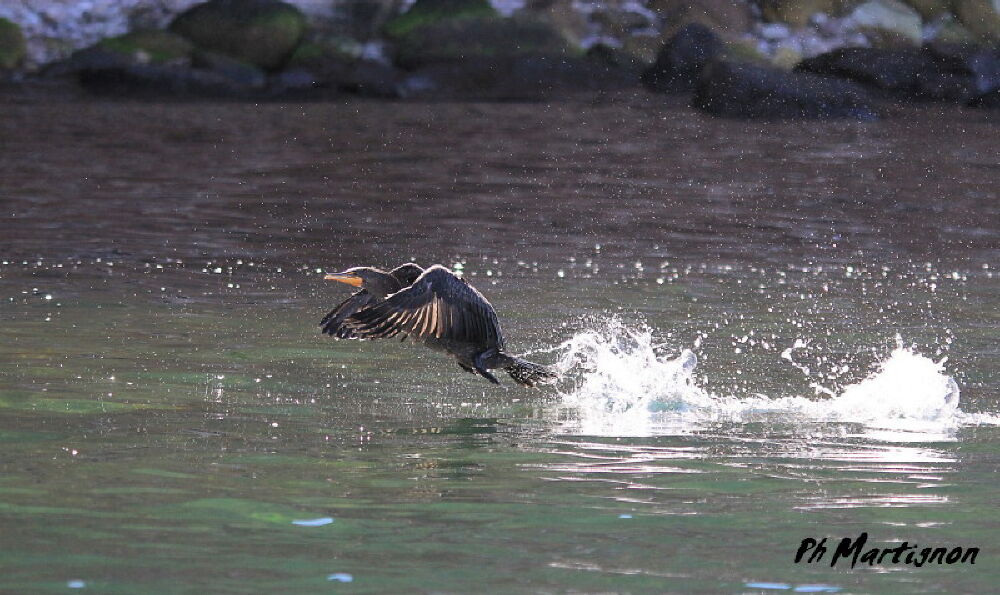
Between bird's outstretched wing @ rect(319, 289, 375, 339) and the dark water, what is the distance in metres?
0.45

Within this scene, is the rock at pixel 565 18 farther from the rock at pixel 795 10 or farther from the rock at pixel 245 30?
the rock at pixel 245 30

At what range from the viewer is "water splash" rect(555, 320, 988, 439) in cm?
993

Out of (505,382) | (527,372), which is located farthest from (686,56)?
(527,372)

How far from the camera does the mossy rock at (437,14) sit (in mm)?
34938

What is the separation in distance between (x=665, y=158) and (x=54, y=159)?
9968 millimetres

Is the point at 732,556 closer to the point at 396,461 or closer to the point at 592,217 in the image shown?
the point at 396,461

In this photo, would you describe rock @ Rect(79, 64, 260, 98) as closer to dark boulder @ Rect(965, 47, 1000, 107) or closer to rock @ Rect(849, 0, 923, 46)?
rock @ Rect(849, 0, 923, 46)

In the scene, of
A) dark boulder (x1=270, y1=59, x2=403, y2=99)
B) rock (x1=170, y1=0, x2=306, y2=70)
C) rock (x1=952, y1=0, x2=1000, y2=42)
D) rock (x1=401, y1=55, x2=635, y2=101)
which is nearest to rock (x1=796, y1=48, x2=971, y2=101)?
rock (x1=952, y1=0, x2=1000, y2=42)

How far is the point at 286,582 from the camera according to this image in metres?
6.40

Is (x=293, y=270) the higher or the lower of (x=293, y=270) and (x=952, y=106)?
the lower

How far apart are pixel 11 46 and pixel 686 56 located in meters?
14.6

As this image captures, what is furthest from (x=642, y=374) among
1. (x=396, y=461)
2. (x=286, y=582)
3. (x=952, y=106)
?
(x=952, y=106)

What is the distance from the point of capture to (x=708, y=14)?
37188 mm

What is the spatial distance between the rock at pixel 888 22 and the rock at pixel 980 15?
99 centimetres
